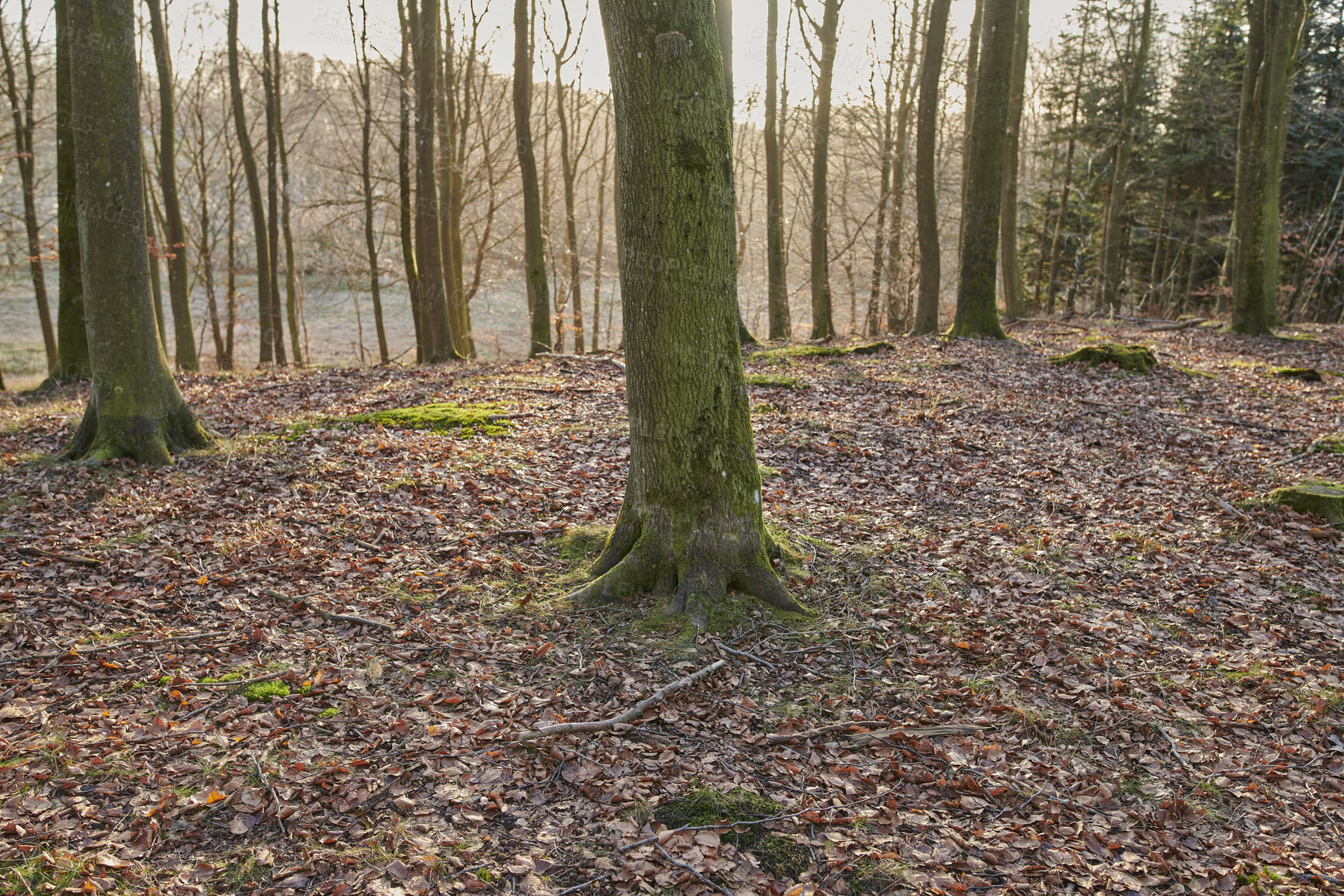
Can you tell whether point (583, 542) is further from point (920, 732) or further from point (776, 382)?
point (776, 382)

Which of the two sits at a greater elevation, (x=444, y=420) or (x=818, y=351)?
(x=818, y=351)

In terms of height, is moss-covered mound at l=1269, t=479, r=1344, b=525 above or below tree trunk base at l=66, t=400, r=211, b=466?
below

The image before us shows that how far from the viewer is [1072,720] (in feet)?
13.9

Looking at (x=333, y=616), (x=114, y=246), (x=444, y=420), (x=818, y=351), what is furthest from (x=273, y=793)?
(x=818, y=351)

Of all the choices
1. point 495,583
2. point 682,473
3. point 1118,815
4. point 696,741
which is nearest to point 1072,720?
point 1118,815

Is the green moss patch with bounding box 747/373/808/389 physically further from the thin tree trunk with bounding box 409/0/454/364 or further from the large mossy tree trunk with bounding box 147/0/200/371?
the large mossy tree trunk with bounding box 147/0/200/371

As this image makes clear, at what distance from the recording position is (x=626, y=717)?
406 centimetres

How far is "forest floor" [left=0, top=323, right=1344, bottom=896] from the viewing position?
10.6 ft

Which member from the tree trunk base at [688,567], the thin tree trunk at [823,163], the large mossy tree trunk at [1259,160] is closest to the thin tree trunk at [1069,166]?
the large mossy tree trunk at [1259,160]

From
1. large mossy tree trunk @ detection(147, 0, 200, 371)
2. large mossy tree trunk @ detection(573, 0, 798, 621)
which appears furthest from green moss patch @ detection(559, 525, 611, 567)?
large mossy tree trunk @ detection(147, 0, 200, 371)

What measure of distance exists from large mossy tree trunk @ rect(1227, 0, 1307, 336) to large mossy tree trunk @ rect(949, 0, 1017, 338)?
17.8ft

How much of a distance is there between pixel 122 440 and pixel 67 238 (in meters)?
5.99

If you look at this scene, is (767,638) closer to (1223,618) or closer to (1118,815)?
(1118,815)

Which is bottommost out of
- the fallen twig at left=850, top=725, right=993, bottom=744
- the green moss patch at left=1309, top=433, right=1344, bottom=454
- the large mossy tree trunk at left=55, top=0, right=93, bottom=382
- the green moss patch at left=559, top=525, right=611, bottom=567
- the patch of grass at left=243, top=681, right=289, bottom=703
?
the fallen twig at left=850, top=725, right=993, bottom=744
